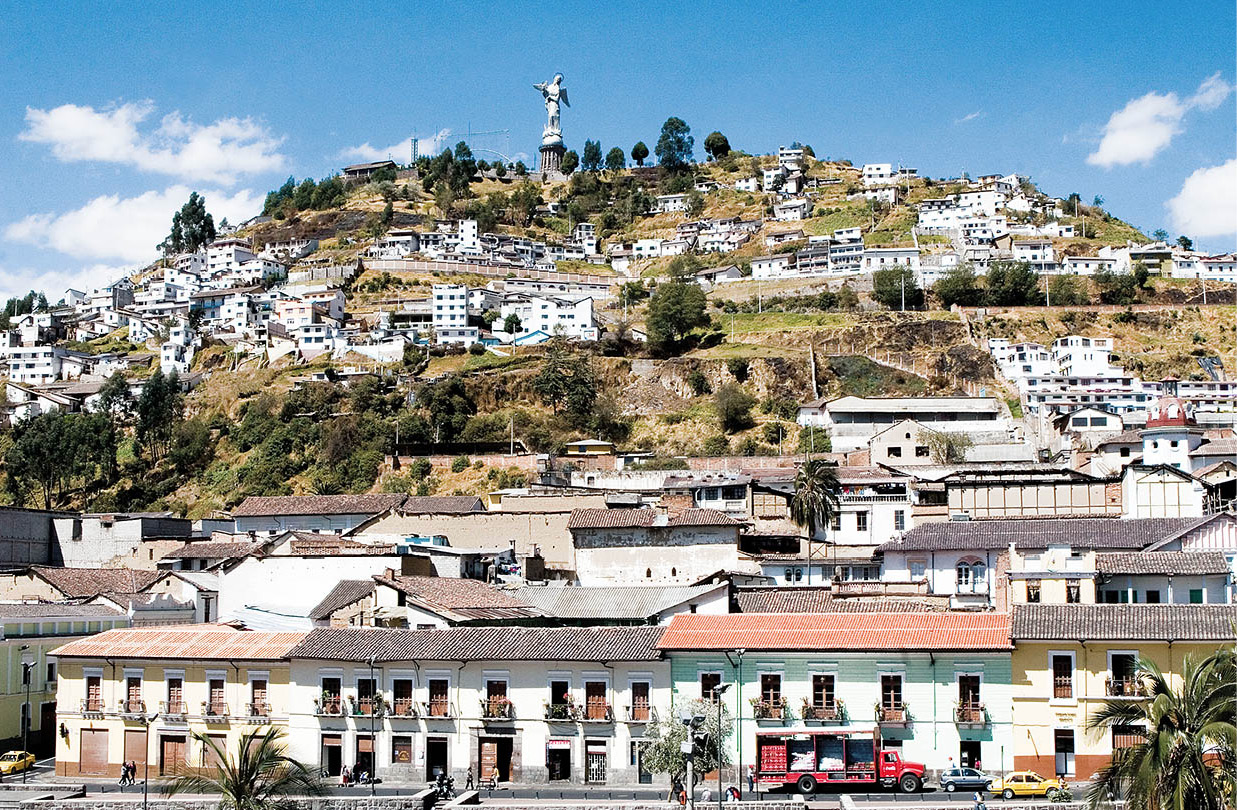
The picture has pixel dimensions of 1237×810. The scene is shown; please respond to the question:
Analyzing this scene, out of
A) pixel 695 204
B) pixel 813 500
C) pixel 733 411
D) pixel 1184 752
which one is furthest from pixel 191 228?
pixel 1184 752

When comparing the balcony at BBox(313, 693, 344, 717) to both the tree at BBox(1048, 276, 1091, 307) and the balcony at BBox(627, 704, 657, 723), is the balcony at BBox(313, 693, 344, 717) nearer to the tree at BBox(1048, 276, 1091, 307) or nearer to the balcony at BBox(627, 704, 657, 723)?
the balcony at BBox(627, 704, 657, 723)

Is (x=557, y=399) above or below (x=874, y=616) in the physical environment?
above

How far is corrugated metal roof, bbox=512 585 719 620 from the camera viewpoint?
2111 inches

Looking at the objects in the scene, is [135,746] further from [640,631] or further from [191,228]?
[191,228]

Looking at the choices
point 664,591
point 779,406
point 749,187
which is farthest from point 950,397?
point 749,187

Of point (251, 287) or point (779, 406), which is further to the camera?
point (251, 287)

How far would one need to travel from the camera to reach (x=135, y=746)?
47.2m

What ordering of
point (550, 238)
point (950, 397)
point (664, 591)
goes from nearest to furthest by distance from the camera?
1. point (664, 591)
2. point (950, 397)
3. point (550, 238)

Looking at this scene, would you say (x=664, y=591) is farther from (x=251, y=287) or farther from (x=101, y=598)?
(x=251, y=287)

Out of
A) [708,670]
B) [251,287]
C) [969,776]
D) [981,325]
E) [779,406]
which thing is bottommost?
[969,776]

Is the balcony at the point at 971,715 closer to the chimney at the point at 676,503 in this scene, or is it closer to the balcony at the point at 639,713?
the balcony at the point at 639,713

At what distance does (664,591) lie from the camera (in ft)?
189

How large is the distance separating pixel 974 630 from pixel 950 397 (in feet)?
233

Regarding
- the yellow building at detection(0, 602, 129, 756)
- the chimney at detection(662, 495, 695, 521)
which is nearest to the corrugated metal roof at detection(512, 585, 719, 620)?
the chimney at detection(662, 495, 695, 521)
